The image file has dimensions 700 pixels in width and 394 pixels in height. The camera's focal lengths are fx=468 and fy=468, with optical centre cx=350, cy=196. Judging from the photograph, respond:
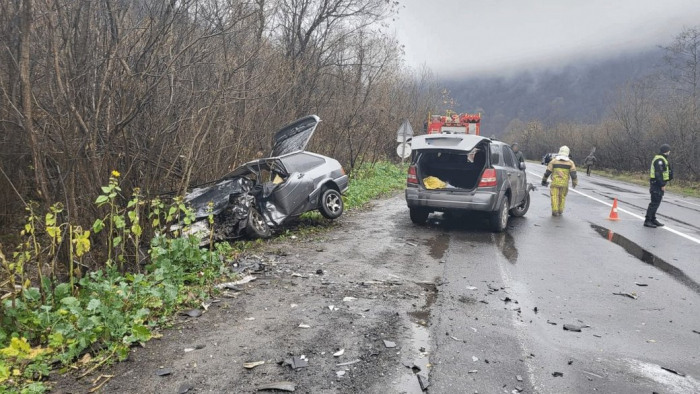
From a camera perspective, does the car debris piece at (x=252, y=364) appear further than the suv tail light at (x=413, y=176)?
No

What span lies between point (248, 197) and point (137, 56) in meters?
2.84

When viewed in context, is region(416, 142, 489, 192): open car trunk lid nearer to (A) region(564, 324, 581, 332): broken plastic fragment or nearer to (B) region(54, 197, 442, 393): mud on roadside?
(B) region(54, 197, 442, 393): mud on roadside

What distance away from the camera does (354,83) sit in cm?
1945

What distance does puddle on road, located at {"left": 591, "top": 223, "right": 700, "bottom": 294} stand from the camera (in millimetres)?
6370

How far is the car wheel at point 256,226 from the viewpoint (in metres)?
7.96

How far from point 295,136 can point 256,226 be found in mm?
2650

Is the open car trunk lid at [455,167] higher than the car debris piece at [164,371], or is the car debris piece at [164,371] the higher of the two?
the open car trunk lid at [455,167]

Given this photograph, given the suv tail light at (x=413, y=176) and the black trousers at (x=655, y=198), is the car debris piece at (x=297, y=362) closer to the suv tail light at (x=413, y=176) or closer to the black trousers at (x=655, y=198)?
the suv tail light at (x=413, y=176)

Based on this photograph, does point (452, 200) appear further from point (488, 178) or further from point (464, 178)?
point (464, 178)

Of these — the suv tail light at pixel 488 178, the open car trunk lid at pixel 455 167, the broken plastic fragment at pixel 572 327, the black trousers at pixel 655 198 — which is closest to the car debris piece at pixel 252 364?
the broken plastic fragment at pixel 572 327

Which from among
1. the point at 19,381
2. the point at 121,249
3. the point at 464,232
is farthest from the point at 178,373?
the point at 464,232

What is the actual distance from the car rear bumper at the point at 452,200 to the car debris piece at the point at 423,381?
5997mm

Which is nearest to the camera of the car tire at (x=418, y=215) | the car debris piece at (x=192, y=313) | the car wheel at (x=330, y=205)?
the car debris piece at (x=192, y=313)

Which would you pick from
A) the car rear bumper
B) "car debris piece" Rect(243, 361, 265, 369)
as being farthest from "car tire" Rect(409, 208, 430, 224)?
"car debris piece" Rect(243, 361, 265, 369)
